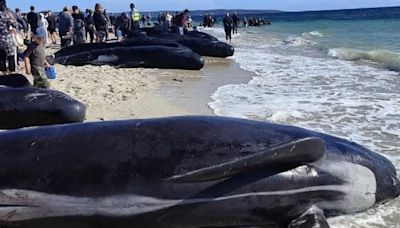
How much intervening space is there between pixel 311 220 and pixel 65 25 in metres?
16.7

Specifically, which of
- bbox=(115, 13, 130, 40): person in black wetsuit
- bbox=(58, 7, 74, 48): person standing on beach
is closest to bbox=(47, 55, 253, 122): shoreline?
bbox=(58, 7, 74, 48): person standing on beach

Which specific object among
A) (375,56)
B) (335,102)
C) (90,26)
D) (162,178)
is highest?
(162,178)

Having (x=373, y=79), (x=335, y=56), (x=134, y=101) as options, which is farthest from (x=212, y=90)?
(x=335, y=56)

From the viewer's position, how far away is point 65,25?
63.6 feet

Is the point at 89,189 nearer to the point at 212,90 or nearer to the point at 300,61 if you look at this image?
the point at 212,90

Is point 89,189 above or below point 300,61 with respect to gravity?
above

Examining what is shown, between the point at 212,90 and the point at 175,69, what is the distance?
453 cm

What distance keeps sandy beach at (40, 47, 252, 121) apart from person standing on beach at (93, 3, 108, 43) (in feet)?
16.2

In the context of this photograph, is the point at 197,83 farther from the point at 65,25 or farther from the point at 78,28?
the point at 78,28

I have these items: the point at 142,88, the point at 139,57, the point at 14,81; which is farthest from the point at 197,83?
the point at 14,81

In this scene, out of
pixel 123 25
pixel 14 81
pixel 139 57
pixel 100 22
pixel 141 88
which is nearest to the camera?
pixel 14 81

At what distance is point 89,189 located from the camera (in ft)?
12.8

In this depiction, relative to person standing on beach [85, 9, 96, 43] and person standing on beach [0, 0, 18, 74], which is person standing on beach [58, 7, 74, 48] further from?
person standing on beach [0, 0, 18, 74]

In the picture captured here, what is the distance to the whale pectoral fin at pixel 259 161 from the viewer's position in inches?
152
